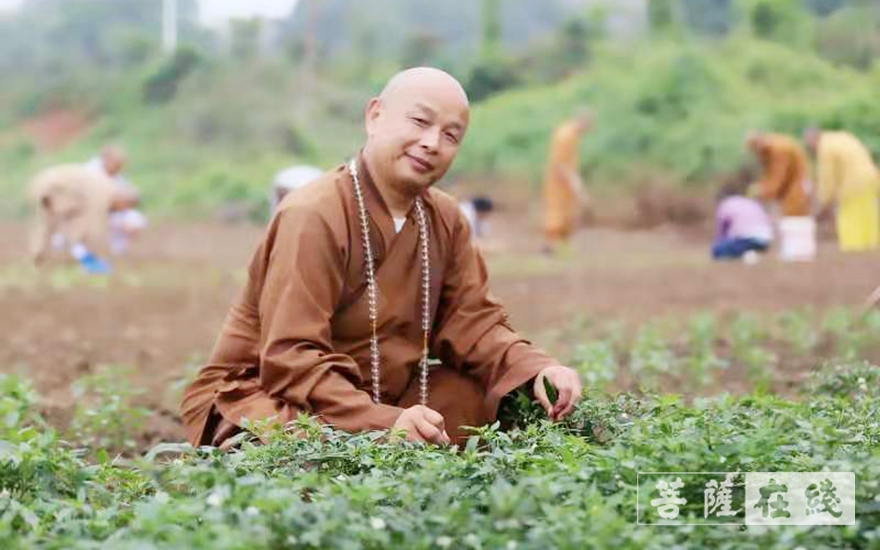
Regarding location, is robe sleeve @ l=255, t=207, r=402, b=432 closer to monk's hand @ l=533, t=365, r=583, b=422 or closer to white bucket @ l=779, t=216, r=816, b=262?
monk's hand @ l=533, t=365, r=583, b=422

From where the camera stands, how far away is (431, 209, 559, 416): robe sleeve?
475 cm

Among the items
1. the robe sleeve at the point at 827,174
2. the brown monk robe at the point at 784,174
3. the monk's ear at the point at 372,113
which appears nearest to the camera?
the monk's ear at the point at 372,113

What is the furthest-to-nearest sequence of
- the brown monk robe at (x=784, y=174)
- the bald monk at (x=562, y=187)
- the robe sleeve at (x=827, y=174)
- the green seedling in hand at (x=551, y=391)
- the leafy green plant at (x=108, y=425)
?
the bald monk at (x=562, y=187) → the brown monk robe at (x=784, y=174) → the robe sleeve at (x=827, y=174) → the leafy green plant at (x=108, y=425) → the green seedling in hand at (x=551, y=391)

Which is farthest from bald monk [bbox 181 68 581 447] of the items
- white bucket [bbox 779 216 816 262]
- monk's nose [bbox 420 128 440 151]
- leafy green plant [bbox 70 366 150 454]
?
white bucket [bbox 779 216 816 262]

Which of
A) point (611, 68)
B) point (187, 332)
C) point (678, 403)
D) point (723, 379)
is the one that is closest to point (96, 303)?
point (187, 332)

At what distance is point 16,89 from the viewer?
3416 centimetres

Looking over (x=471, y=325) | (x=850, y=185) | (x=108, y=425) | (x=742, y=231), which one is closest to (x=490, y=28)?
(x=850, y=185)

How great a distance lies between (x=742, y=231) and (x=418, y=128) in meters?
11.1

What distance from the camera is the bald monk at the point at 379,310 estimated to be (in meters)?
4.41

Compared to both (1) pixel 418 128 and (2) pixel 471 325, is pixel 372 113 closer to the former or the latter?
(1) pixel 418 128

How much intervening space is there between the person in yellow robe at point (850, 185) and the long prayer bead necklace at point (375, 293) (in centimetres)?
1162

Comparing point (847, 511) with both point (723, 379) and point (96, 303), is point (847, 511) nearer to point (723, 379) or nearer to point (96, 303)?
point (723, 379)

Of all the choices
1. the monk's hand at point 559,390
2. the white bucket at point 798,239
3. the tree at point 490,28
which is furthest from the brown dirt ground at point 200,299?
the tree at point 490,28

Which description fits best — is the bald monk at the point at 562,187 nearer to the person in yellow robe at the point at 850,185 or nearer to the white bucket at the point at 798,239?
the person in yellow robe at the point at 850,185
